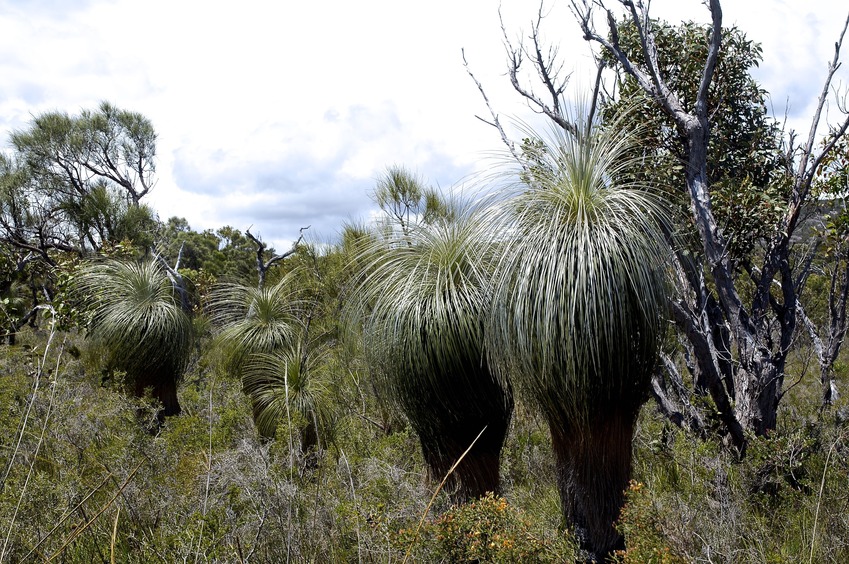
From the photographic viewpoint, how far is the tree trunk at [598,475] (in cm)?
361

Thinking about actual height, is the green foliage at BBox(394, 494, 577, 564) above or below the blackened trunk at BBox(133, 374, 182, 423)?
below

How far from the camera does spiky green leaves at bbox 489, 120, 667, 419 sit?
3.40 meters

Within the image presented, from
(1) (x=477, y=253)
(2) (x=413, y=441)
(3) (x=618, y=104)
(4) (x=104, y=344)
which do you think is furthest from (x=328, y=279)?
(1) (x=477, y=253)

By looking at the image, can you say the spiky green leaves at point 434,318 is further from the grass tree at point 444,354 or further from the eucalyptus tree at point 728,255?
the eucalyptus tree at point 728,255

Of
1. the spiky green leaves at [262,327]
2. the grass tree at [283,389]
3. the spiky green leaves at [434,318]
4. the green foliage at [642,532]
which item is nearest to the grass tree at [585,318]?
the green foliage at [642,532]

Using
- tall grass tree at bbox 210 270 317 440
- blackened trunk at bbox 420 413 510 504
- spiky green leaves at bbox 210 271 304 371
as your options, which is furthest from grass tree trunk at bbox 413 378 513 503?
spiky green leaves at bbox 210 271 304 371

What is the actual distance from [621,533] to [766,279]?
2885mm

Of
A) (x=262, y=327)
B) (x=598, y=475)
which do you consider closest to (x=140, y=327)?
(x=262, y=327)

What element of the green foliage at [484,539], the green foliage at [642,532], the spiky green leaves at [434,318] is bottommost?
the green foliage at [484,539]

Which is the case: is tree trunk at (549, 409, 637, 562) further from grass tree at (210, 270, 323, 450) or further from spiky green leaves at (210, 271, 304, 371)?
spiky green leaves at (210, 271, 304, 371)

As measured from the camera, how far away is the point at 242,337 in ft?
27.3

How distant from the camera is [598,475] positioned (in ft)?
11.9

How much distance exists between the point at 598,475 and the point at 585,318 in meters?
0.96

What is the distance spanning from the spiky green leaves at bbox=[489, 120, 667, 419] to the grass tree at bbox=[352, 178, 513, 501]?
0.44m
